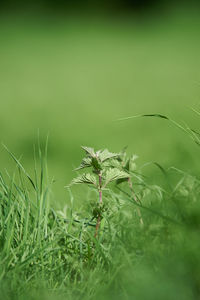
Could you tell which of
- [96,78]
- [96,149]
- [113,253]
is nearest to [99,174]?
[113,253]

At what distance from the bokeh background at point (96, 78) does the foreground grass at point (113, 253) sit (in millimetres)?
186

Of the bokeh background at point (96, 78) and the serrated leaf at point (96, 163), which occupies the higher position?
the bokeh background at point (96, 78)

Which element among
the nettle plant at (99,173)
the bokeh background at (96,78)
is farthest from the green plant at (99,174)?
the bokeh background at (96,78)

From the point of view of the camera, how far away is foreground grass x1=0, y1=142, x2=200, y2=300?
2.47 feet

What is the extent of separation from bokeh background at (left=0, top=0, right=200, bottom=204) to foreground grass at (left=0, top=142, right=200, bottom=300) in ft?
0.61

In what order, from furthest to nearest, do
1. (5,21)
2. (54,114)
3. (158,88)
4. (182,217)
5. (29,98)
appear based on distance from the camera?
(5,21) → (158,88) → (29,98) → (54,114) → (182,217)

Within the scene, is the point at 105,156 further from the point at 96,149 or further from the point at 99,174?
the point at 96,149

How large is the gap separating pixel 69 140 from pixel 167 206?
2.45 meters

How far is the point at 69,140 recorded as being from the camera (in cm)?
332

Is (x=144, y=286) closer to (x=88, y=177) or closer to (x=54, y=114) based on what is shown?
(x=88, y=177)

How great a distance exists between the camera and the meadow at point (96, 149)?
823 mm

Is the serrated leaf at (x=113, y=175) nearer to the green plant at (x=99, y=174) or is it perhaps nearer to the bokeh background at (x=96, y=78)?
the green plant at (x=99, y=174)

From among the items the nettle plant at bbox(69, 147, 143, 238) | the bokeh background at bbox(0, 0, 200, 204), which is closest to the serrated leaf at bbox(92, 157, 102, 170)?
the nettle plant at bbox(69, 147, 143, 238)

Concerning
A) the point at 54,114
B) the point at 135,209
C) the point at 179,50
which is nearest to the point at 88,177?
the point at 135,209
